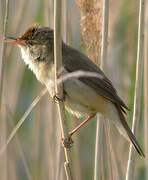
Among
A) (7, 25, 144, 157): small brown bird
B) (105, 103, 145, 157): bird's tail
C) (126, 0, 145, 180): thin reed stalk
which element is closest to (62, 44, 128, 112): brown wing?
(7, 25, 144, 157): small brown bird

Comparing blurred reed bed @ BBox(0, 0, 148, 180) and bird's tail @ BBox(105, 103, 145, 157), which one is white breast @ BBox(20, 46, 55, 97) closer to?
blurred reed bed @ BBox(0, 0, 148, 180)

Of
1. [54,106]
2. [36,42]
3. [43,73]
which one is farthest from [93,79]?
[54,106]

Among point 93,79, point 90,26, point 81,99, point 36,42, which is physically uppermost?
point 90,26

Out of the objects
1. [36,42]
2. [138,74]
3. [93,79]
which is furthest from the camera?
[36,42]

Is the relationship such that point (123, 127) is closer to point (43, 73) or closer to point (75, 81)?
point (75, 81)

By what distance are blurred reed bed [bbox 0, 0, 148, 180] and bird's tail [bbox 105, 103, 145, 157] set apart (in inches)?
4.6

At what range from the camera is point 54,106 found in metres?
3.85

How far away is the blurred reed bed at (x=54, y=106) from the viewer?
3465mm

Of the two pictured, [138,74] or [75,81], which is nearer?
[138,74]

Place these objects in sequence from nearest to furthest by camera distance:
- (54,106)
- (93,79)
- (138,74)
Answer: (138,74) < (93,79) < (54,106)

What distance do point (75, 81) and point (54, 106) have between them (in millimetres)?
800

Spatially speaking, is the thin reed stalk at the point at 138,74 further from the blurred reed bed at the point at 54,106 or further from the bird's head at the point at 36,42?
the bird's head at the point at 36,42

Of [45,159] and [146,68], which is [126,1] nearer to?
[146,68]

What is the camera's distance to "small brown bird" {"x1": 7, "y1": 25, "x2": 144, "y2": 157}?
10.1 ft
